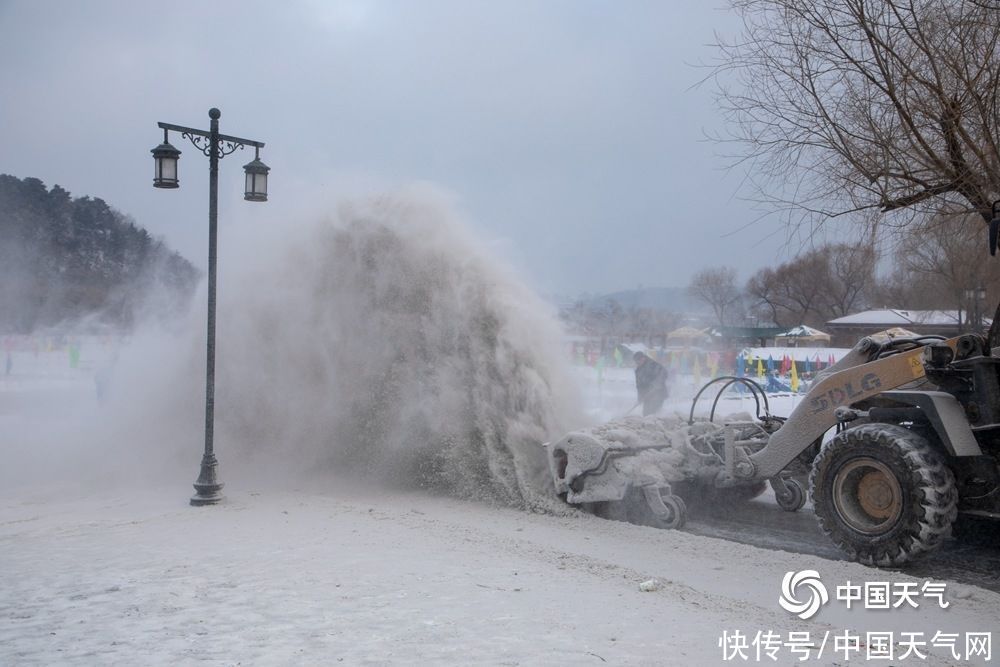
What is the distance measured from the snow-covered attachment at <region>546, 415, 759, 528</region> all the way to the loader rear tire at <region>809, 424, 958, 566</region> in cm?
144

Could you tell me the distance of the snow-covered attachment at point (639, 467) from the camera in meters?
8.28

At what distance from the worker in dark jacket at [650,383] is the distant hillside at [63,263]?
23.5 m

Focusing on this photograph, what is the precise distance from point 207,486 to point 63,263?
3113 centimetres

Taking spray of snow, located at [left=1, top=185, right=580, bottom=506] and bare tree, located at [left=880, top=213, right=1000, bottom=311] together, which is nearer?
bare tree, located at [left=880, top=213, right=1000, bottom=311]

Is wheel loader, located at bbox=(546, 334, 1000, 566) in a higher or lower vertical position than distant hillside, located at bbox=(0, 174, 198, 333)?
lower

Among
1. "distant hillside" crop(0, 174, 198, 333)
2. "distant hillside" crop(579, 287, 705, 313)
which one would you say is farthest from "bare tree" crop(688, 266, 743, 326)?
"distant hillside" crop(0, 174, 198, 333)

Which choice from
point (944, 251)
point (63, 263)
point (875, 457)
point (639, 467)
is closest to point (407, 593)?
point (639, 467)

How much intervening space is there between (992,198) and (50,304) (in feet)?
120

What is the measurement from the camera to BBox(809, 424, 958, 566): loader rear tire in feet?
20.5

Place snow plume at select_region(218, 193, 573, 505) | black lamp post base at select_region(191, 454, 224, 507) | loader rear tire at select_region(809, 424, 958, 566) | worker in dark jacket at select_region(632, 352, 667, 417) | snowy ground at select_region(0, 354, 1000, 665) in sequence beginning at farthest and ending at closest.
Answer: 1. worker in dark jacket at select_region(632, 352, 667, 417)
2. snow plume at select_region(218, 193, 573, 505)
3. black lamp post base at select_region(191, 454, 224, 507)
4. loader rear tire at select_region(809, 424, 958, 566)
5. snowy ground at select_region(0, 354, 1000, 665)

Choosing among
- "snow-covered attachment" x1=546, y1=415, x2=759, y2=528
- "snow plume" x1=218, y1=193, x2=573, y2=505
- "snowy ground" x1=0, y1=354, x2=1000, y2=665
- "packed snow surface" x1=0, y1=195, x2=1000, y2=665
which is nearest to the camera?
"snowy ground" x1=0, y1=354, x2=1000, y2=665

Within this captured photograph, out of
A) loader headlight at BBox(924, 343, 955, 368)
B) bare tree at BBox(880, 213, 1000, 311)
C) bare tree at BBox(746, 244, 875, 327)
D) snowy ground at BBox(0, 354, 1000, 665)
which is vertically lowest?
snowy ground at BBox(0, 354, 1000, 665)

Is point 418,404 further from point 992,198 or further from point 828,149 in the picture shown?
point 992,198

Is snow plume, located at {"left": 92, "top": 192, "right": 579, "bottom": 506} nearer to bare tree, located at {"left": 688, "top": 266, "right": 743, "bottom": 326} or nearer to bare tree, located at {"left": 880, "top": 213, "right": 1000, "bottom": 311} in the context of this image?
bare tree, located at {"left": 880, "top": 213, "right": 1000, "bottom": 311}
